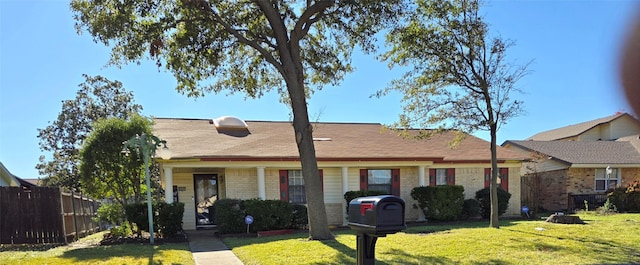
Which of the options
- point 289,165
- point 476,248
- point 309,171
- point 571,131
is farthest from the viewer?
point 571,131

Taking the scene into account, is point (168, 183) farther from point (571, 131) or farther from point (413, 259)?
point (571, 131)

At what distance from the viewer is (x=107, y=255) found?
8.02 m

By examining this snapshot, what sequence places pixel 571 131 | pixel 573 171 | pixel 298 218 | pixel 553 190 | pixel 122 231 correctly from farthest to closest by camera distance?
pixel 571 131 < pixel 553 190 < pixel 573 171 < pixel 298 218 < pixel 122 231

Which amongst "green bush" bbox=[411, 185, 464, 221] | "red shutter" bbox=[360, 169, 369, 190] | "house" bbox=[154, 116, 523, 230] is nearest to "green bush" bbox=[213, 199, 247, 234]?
"house" bbox=[154, 116, 523, 230]

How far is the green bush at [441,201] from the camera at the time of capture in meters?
13.8

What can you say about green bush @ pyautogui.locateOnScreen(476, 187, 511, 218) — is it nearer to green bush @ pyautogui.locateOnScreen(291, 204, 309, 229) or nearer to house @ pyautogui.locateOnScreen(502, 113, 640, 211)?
house @ pyautogui.locateOnScreen(502, 113, 640, 211)

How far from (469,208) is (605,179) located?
34.7 ft

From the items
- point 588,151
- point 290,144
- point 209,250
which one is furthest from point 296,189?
point 588,151

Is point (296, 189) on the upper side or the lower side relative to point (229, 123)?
lower

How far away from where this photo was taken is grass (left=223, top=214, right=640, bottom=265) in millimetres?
7027

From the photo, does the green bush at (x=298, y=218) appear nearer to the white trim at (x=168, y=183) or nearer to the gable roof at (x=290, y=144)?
the gable roof at (x=290, y=144)

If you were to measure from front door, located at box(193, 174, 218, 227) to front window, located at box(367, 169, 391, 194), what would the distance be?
5505 millimetres

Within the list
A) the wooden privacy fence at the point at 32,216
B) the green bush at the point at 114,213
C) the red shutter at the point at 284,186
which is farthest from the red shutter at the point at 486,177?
the wooden privacy fence at the point at 32,216

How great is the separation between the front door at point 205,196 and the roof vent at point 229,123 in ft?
7.47
